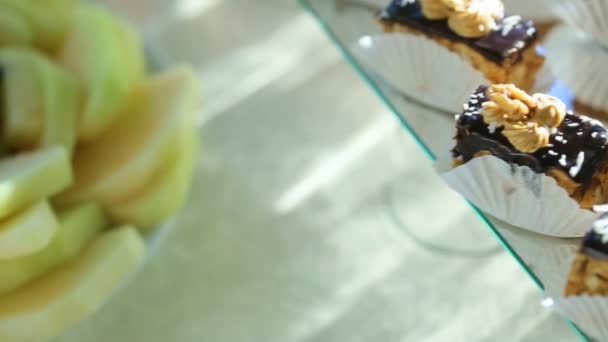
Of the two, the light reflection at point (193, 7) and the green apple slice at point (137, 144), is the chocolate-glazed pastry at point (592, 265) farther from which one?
the light reflection at point (193, 7)

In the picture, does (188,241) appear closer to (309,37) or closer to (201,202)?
(201,202)

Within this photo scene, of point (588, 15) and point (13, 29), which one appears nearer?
point (588, 15)

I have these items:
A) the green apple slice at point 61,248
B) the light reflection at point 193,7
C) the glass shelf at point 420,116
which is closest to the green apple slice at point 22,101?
the green apple slice at point 61,248

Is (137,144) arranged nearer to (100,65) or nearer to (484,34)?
(100,65)

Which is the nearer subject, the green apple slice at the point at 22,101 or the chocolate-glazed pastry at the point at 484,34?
the chocolate-glazed pastry at the point at 484,34

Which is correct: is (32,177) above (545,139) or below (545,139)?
above

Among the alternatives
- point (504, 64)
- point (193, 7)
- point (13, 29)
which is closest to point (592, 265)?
point (504, 64)
